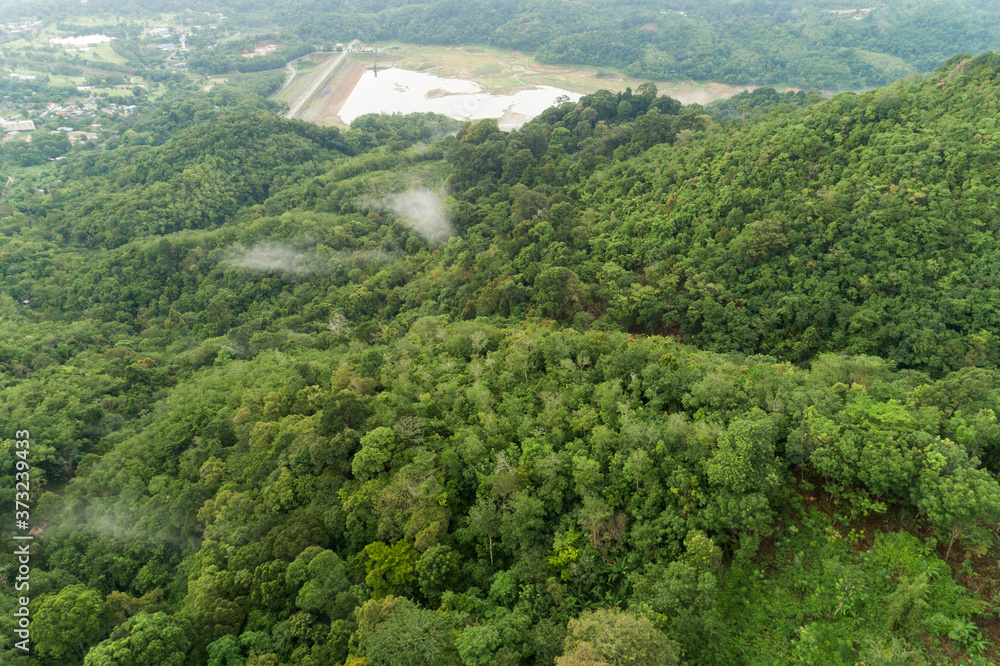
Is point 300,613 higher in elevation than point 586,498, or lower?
lower

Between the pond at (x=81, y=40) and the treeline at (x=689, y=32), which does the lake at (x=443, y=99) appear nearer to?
the treeline at (x=689, y=32)

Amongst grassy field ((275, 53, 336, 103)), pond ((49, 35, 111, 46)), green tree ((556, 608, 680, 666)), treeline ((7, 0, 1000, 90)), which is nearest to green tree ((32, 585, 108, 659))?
green tree ((556, 608, 680, 666))

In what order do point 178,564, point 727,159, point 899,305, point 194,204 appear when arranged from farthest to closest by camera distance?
point 194,204
point 727,159
point 899,305
point 178,564

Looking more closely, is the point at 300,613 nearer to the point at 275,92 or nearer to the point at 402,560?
the point at 402,560

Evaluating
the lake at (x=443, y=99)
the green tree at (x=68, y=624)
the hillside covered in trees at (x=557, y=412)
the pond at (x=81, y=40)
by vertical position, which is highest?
the pond at (x=81, y=40)

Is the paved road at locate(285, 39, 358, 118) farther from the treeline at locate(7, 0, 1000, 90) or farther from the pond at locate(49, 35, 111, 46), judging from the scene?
the pond at locate(49, 35, 111, 46)

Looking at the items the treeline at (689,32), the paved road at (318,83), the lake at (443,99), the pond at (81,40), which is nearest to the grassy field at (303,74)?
the paved road at (318,83)

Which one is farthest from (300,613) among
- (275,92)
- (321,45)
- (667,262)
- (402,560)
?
(321,45)
